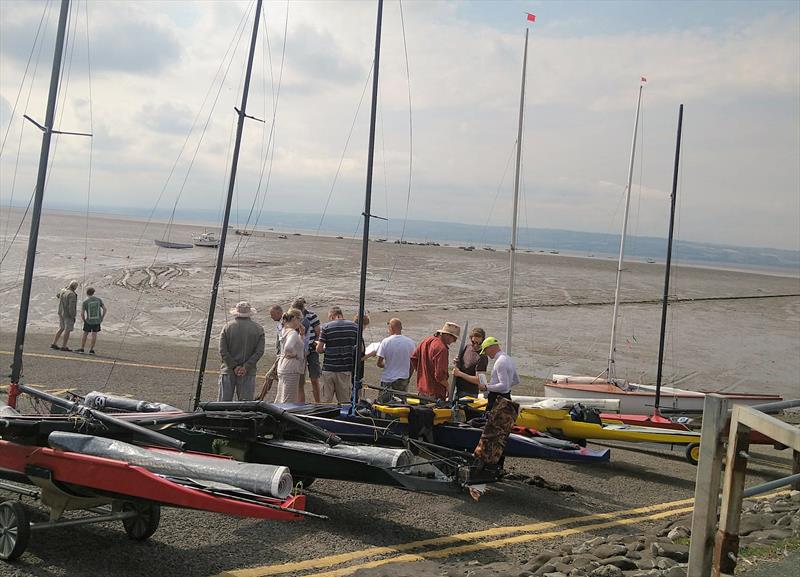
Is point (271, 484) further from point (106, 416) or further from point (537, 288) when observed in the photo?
point (537, 288)

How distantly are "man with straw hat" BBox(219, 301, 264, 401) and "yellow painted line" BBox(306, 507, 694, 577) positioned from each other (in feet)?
16.0

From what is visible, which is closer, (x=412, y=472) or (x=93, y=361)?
(x=412, y=472)

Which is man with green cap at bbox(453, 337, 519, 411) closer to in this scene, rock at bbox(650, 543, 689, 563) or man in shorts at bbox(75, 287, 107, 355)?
rock at bbox(650, 543, 689, 563)

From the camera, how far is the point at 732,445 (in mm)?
5070

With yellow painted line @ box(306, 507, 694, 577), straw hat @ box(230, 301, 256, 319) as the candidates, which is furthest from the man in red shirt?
yellow painted line @ box(306, 507, 694, 577)

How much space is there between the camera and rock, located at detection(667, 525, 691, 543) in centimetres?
822

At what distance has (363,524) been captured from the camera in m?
8.31

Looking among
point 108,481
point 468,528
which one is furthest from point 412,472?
point 108,481

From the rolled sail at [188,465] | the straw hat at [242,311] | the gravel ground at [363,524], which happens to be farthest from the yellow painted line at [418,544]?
the straw hat at [242,311]

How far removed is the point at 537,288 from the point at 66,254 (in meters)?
29.8

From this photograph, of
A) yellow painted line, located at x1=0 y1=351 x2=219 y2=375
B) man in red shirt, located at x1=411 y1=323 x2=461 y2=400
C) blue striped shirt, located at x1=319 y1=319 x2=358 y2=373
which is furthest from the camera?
yellow painted line, located at x1=0 y1=351 x2=219 y2=375

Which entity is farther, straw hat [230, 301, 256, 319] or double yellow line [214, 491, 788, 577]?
straw hat [230, 301, 256, 319]

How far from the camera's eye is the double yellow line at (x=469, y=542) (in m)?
6.90

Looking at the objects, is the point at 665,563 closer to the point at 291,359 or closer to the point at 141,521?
the point at 141,521
